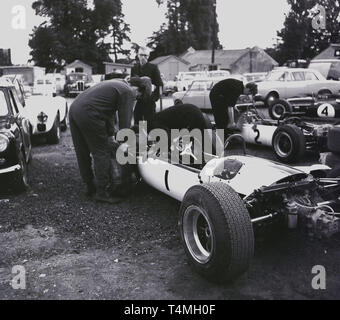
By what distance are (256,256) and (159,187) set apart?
5.71 feet

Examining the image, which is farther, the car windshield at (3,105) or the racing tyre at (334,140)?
the car windshield at (3,105)

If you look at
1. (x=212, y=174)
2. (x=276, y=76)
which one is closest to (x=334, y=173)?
(x=212, y=174)

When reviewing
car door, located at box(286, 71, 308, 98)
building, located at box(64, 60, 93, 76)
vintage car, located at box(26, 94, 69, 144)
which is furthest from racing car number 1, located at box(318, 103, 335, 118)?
building, located at box(64, 60, 93, 76)

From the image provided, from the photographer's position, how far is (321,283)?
3.45 metres

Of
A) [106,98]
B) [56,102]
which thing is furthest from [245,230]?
[56,102]

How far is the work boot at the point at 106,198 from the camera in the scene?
566 centimetres

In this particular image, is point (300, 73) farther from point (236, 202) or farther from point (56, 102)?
point (236, 202)

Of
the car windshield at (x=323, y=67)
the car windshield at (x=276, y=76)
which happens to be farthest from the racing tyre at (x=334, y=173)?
the car windshield at (x=323, y=67)

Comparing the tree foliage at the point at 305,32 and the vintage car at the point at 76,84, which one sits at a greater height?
the tree foliage at the point at 305,32

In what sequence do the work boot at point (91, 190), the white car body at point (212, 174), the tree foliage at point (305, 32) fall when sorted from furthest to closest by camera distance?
the tree foliage at point (305, 32), the work boot at point (91, 190), the white car body at point (212, 174)

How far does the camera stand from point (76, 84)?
32.2 metres

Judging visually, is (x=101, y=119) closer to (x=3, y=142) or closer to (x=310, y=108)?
(x=3, y=142)

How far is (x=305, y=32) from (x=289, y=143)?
200 feet

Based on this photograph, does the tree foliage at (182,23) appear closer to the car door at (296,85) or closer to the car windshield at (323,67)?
the car windshield at (323,67)
